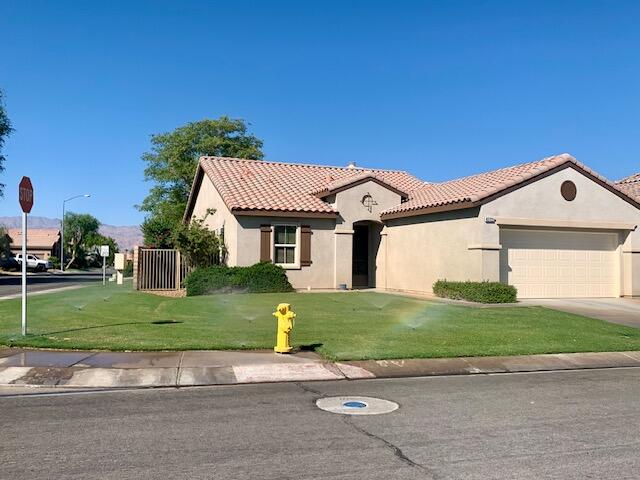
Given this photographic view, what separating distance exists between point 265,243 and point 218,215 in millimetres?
3770

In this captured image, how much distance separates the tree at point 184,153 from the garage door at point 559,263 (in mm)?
32565

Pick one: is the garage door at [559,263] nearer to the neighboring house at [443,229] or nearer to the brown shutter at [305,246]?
the neighboring house at [443,229]

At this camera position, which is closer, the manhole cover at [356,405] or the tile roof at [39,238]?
the manhole cover at [356,405]

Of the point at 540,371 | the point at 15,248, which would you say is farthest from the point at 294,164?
the point at 15,248

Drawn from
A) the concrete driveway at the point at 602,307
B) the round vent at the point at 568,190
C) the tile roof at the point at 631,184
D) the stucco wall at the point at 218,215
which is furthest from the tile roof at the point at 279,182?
the tile roof at the point at 631,184

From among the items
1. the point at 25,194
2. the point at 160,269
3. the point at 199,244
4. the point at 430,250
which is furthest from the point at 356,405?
the point at 160,269

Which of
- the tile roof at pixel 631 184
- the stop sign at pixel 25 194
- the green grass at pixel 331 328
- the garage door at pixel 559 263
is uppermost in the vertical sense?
the tile roof at pixel 631 184

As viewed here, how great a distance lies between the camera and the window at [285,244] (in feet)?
74.9

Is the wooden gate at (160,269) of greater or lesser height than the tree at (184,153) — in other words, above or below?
below

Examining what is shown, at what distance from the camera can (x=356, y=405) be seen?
7297 mm

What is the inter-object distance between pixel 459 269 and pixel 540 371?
9.83 m

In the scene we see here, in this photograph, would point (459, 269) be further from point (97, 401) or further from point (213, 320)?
point (97, 401)

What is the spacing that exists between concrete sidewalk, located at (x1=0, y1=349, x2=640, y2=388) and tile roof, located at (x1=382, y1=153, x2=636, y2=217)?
894cm

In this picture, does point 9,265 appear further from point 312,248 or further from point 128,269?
point 312,248
